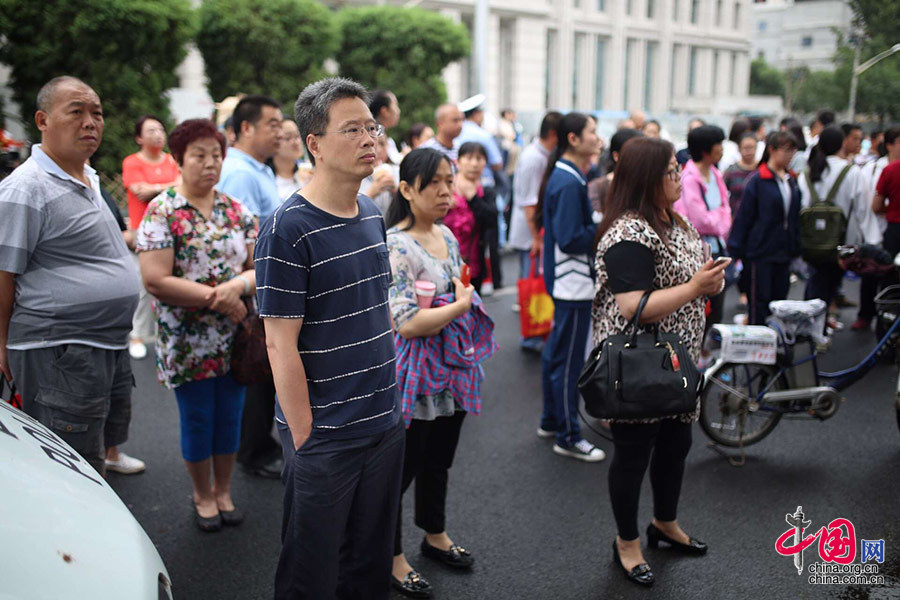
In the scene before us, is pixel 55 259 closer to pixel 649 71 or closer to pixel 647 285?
pixel 647 285

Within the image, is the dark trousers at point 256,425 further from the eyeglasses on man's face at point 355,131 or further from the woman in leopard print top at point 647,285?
the eyeglasses on man's face at point 355,131

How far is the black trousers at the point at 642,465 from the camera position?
301 cm

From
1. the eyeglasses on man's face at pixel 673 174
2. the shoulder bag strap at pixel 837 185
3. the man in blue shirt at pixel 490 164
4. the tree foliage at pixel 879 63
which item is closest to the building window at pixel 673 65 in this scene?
the tree foliage at pixel 879 63

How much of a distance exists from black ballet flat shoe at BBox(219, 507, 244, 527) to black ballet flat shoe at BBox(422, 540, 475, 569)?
101 centimetres

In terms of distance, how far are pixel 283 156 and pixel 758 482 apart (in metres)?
3.49

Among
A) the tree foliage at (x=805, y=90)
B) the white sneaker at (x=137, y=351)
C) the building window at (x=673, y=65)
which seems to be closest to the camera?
the white sneaker at (x=137, y=351)

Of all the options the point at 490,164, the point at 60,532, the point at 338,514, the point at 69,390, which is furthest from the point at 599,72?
the point at 60,532

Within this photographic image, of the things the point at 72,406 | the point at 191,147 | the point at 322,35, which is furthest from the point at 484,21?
the point at 72,406

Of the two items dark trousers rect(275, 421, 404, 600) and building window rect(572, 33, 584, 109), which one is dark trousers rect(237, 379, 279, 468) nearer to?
Answer: dark trousers rect(275, 421, 404, 600)

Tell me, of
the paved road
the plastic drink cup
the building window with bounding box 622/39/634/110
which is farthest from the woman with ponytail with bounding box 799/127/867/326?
the building window with bounding box 622/39/634/110

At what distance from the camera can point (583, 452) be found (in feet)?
Result: 14.3

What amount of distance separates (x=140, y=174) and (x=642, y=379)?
186 inches

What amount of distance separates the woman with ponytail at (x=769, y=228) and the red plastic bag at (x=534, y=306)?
1.52 m

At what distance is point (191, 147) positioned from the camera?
329 cm
